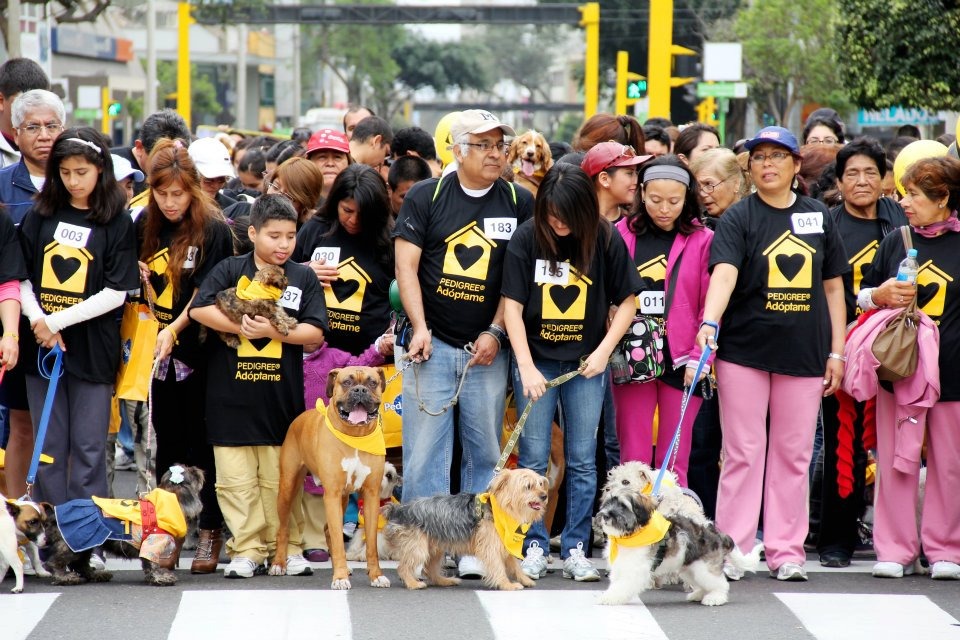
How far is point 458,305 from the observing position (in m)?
7.33

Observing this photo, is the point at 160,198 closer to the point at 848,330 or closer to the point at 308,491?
the point at 308,491

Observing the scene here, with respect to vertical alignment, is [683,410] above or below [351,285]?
below

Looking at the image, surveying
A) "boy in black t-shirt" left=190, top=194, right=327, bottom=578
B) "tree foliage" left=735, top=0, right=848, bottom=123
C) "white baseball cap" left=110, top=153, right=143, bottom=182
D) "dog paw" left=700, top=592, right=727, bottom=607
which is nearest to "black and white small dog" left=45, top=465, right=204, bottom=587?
"boy in black t-shirt" left=190, top=194, right=327, bottom=578

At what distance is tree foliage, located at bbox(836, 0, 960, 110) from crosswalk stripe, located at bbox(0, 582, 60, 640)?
64.7ft

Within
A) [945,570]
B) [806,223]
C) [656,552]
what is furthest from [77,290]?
[945,570]

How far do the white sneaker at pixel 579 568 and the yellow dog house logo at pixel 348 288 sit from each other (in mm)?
1935

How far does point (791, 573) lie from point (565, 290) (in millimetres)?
1974

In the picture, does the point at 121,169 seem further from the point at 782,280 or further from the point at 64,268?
the point at 782,280

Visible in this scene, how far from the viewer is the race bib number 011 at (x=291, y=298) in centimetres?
728

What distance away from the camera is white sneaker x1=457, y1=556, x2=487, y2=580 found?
287 inches

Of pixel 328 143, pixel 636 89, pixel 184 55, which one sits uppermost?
pixel 184 55

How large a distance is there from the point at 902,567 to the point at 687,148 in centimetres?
374

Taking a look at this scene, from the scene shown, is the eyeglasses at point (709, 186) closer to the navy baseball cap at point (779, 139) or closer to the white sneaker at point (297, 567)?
the navy baseball cap at point (779, 139)

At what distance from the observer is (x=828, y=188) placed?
8.95m
